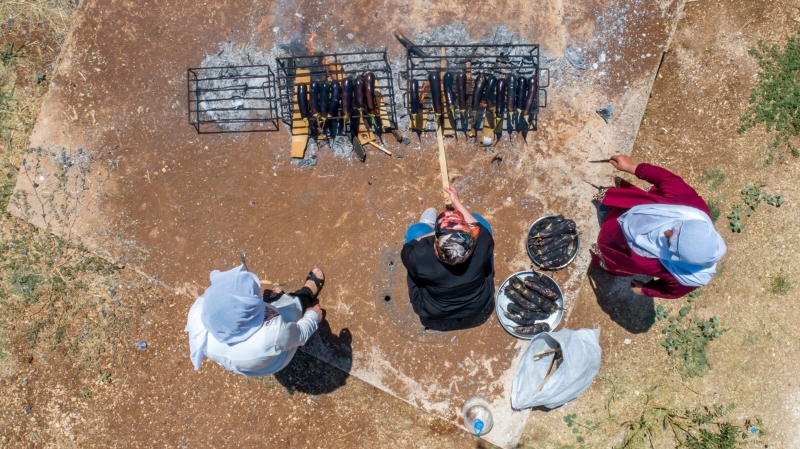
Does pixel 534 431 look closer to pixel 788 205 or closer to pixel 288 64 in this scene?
pixel 788 205

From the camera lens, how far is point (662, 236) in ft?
14.0

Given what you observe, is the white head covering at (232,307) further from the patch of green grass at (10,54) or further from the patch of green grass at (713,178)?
the patch of green grass at (713,178)

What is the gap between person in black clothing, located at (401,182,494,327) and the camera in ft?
14.2

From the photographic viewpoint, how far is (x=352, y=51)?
19.3ft

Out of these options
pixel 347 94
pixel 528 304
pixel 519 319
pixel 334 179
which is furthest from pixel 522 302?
pixel 347 94

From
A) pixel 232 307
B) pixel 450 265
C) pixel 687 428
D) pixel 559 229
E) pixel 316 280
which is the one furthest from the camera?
pixel 687 428

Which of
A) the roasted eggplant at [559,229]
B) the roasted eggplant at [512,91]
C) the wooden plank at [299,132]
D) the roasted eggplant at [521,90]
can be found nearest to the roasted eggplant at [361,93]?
the wooden plank at [299,132]

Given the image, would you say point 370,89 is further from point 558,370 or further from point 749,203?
point 749,203

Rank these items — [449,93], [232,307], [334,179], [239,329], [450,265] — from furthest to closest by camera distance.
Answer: [334,179] → [449,93] → [450,265] → [239,329] → [232,307]

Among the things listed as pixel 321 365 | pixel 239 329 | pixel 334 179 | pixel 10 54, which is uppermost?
pixel 10 54

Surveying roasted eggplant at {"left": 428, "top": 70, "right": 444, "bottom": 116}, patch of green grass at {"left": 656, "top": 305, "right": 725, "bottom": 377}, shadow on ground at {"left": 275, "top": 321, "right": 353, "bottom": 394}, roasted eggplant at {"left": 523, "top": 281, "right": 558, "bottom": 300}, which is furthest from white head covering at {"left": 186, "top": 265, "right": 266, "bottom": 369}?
patch of green grass at {"left": 656, "top": 305, "right": 725, "bottom": 377}

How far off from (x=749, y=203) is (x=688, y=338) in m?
1.83

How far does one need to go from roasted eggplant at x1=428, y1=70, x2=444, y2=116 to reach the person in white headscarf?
9.30 feet

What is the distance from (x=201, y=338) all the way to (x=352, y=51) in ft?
12.2
